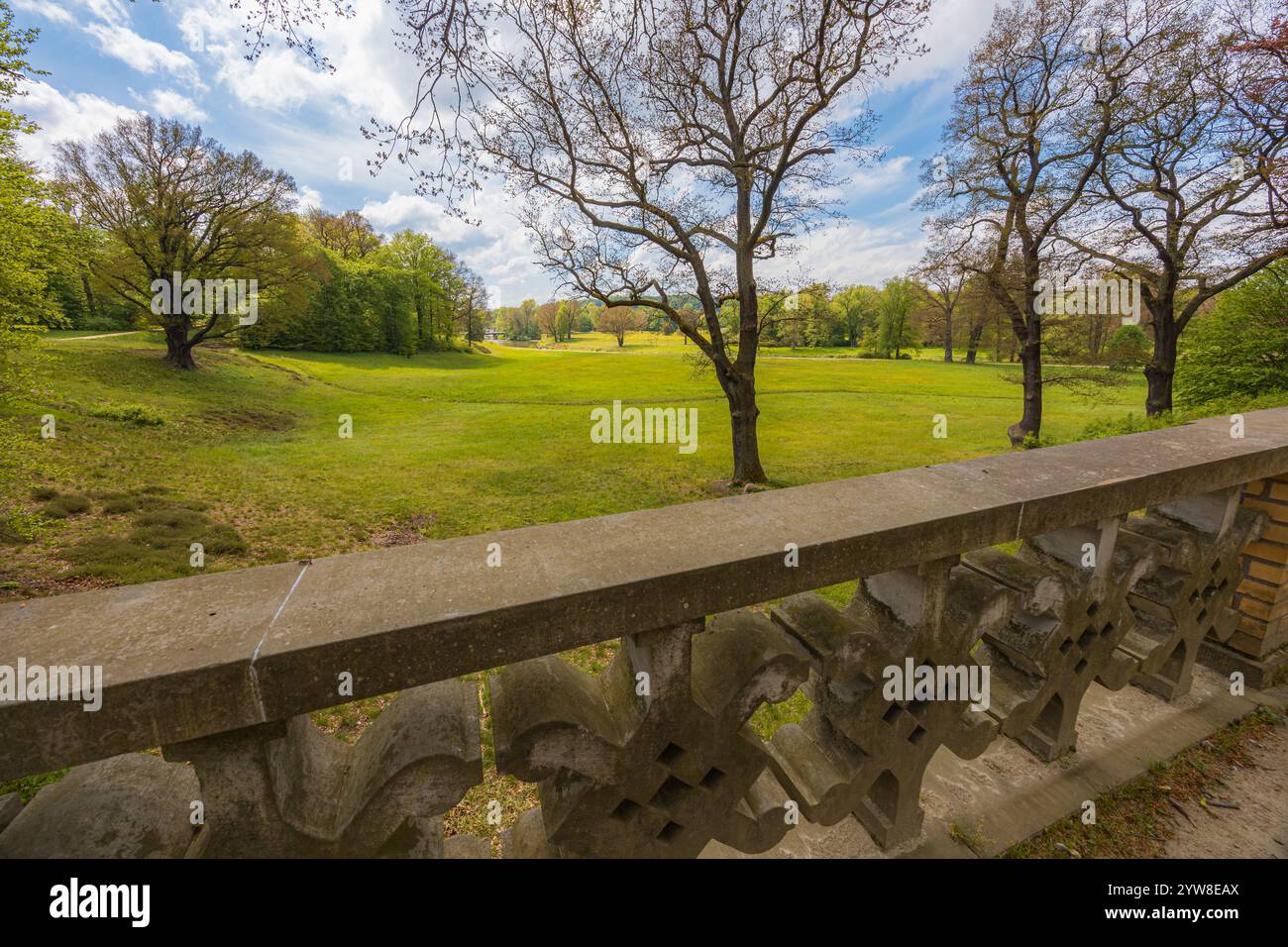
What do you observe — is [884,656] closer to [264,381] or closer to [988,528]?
[988,528]

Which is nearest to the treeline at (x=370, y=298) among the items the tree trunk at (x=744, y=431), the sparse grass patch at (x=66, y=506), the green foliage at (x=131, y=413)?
the green foliage at (x=131, y=413)

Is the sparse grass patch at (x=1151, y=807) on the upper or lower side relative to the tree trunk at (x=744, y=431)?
lower

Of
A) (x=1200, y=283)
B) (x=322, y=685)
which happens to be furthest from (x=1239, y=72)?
(x=322, y=685)

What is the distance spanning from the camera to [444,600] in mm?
1178

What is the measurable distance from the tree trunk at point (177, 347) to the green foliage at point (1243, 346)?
133 feet

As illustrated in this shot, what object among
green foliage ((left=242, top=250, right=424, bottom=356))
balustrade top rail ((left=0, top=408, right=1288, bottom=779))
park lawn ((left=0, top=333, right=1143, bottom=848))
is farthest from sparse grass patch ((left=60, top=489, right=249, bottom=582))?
green foliage ((left=242, top=250, right=424, bottom=356))

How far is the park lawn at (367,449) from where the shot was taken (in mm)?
10703

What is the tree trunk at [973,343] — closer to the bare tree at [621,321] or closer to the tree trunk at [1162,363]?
the bare tree at [621,321]

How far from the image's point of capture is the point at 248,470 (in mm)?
15406

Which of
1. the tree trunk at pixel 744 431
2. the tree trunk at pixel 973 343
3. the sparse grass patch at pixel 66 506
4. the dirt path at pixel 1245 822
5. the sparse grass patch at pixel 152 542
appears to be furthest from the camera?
the tree trunk at pixel 973 343

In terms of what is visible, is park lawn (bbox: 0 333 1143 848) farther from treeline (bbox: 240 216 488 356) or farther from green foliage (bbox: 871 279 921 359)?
green foliage (bbox: 871 279 921 359)

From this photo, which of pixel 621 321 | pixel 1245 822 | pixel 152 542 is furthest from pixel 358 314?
pixel 1245 822

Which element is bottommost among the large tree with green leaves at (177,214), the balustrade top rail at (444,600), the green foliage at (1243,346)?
the balustrade top rail at (444,600)
